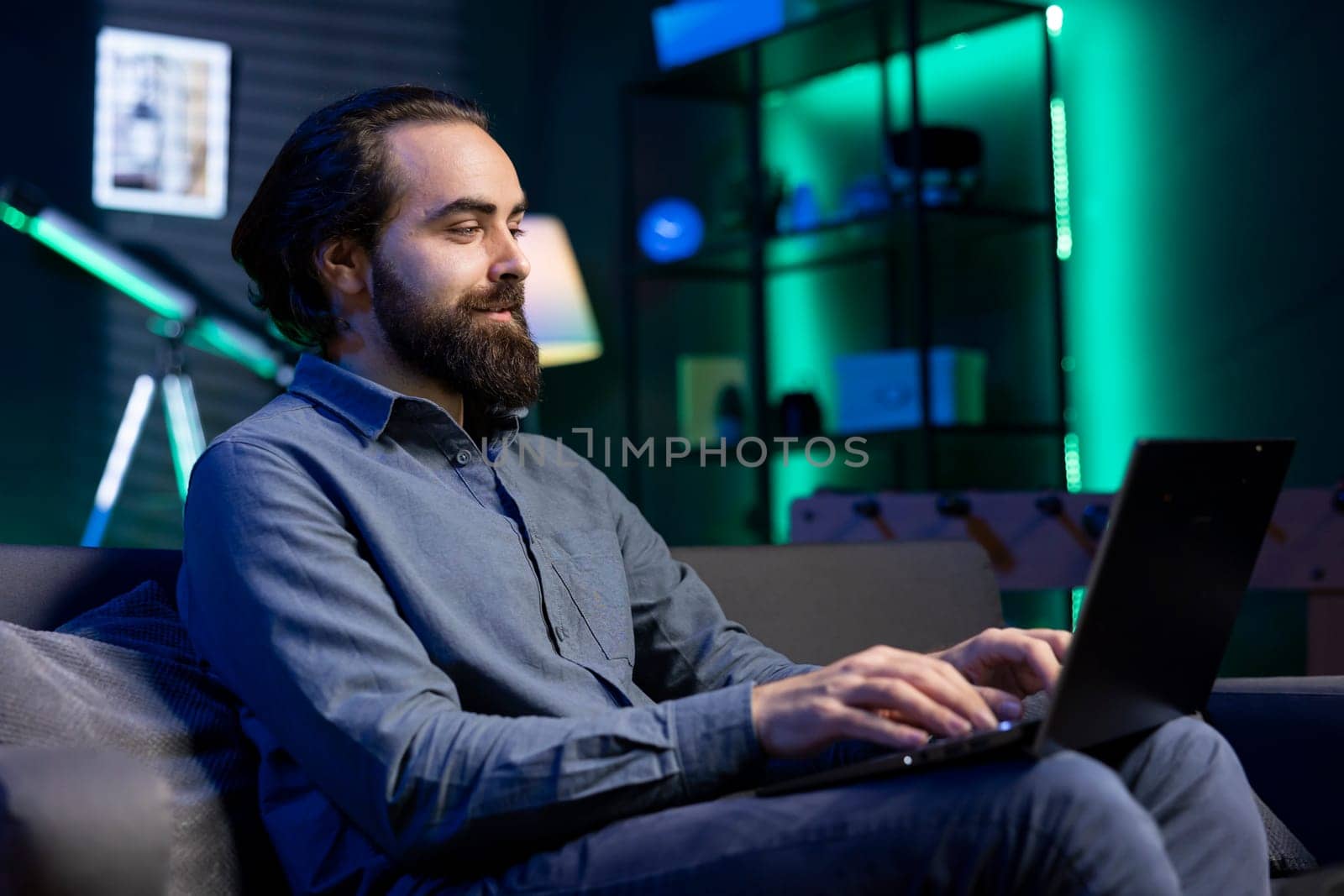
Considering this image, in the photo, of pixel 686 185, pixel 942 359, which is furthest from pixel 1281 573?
pixel 686 185

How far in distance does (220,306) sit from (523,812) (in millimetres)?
4227

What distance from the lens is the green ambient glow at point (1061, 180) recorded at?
406 centimetres

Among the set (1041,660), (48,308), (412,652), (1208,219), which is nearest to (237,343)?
(48,308)

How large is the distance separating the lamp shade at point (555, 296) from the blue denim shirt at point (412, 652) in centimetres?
305

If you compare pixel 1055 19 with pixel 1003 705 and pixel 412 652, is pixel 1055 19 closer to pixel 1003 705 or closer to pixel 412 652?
pixel 1003 705

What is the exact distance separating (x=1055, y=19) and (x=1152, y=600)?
10.9 ft

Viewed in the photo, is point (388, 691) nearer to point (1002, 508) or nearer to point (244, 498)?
point (244, 498)

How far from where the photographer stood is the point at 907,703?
112cm

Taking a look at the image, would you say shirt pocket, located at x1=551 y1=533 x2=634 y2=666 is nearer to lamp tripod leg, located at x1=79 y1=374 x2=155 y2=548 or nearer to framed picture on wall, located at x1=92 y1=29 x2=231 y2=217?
lamp tripod leg, located at x1=79 y1=374 x2=155 y2=548

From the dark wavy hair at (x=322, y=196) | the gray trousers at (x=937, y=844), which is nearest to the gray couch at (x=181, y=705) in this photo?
the gray trousers at (x=937, y=844)

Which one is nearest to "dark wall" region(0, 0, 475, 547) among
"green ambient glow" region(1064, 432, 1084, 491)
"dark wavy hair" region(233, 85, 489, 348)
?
"green ambient glow" region(1064, 432, 1084, 491)

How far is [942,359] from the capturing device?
12.6 feet

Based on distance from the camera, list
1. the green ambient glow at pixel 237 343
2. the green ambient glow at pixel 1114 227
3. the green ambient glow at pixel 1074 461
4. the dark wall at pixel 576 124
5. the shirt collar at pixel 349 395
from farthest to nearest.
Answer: the dark wall at pixel 576 124 < the green ambient glow at pixel 237 343 < the green ambient glow at pixel 1074 461 < the green ambient glow at pixel 1114 227 < the shirt collar at pixel 349 395

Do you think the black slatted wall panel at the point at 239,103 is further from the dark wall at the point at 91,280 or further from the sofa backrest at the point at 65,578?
the sofa backrest at the point at 65,578
